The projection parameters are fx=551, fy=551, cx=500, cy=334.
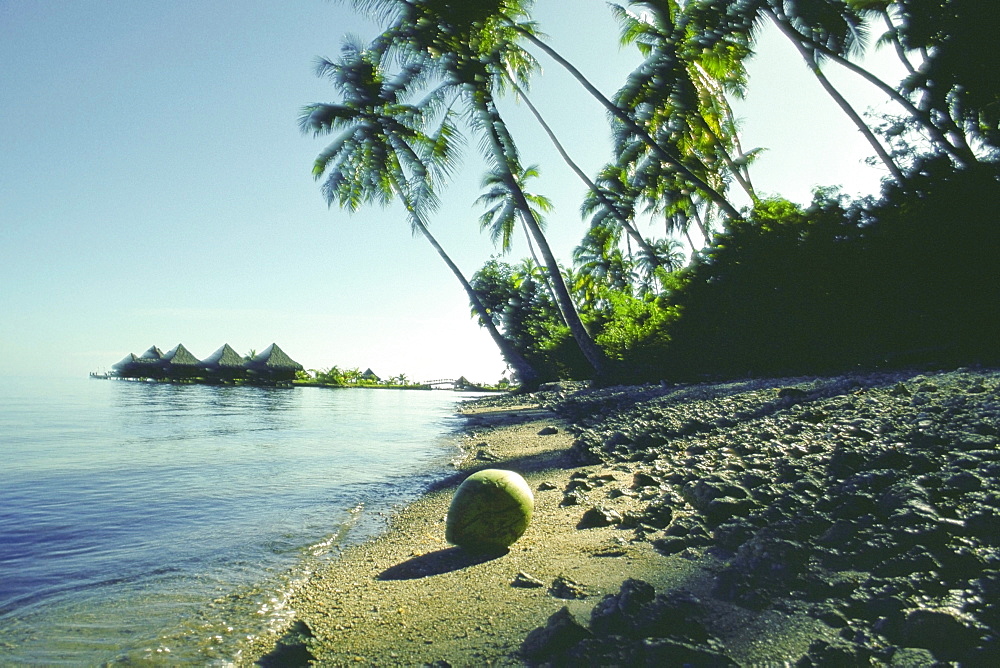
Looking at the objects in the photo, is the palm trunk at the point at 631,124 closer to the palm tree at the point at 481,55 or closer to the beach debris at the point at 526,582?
the palm tree at the point at 481,55

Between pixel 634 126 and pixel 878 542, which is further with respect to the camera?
pixel 634 126

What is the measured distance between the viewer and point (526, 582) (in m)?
3.04

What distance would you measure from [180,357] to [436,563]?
193 ft

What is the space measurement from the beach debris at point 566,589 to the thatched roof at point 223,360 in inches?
2206

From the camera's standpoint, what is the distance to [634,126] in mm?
17484

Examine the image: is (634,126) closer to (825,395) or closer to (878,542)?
(825,395)

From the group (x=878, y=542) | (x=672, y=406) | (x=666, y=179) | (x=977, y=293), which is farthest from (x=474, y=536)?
(x=666, y=179)

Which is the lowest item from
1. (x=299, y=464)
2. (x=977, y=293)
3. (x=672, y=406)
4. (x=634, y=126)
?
(x=299, y=464)

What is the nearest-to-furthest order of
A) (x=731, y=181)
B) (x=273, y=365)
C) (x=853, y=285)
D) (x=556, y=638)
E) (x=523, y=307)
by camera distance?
(x=556, y=638), (x=853, y=285), (x=731, y=181), (x=523, y=307), (x=273, y=365)

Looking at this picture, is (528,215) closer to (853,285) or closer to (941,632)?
(853,285)

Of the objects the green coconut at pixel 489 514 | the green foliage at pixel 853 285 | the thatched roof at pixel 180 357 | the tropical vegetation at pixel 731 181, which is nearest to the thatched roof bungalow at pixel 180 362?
the thatched roof at pixel 180 357

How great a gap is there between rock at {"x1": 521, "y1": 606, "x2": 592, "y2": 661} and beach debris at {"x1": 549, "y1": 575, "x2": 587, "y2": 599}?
0.51 metres

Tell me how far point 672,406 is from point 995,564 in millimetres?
7176

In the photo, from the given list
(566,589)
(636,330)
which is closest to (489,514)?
(566,589)
